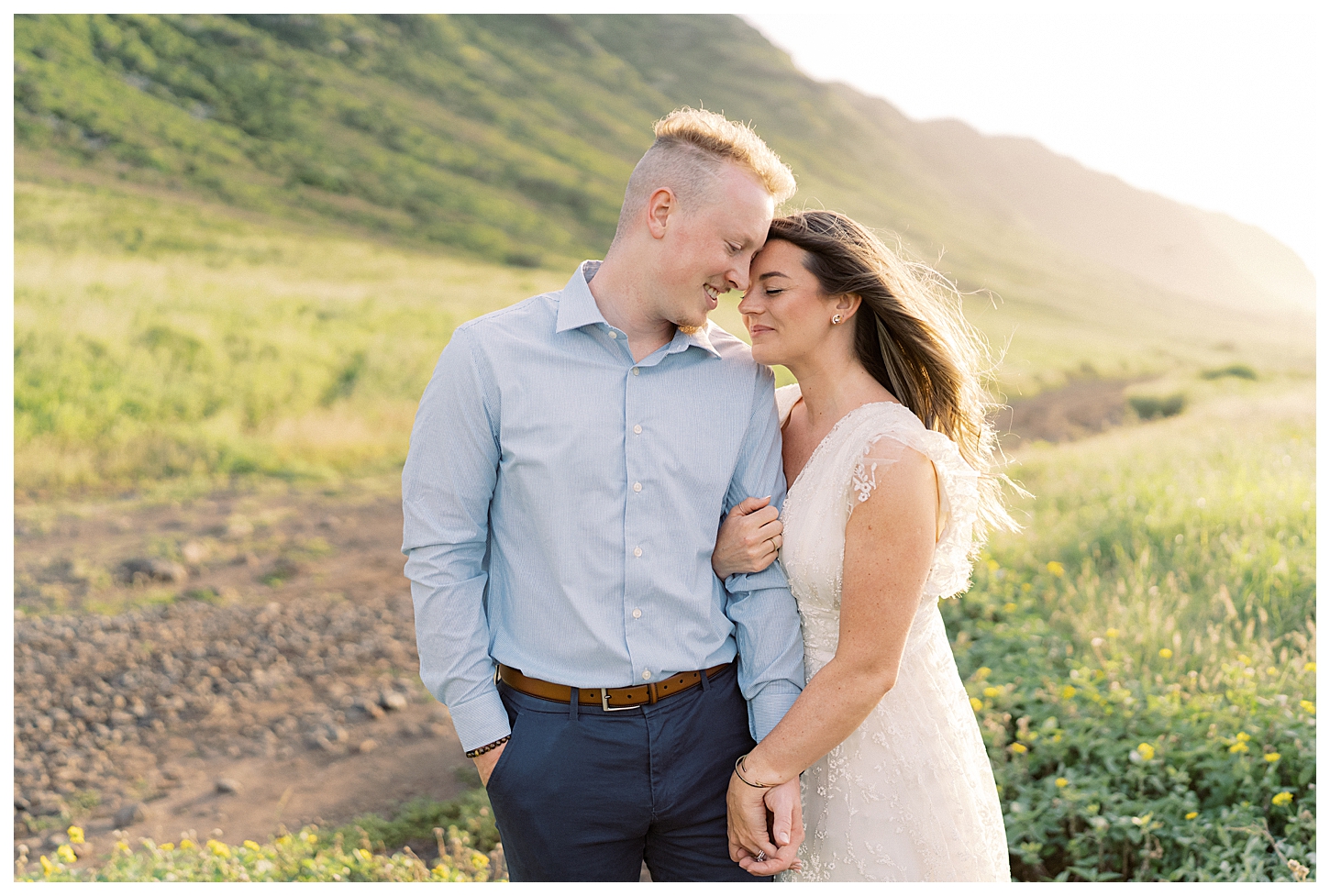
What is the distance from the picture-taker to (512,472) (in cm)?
220

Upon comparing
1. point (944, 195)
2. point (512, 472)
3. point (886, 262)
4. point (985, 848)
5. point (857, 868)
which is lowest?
point (857, 868)

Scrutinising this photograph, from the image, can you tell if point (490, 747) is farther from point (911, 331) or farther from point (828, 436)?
point (911, 331)

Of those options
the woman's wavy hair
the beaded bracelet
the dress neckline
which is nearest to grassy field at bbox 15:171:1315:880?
the beaded bracelet

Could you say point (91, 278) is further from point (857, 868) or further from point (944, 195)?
point (944, 195)

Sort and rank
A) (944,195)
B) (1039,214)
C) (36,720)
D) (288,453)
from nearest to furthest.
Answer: (36,720) → (288,453) → (944,195) → (1039,214)

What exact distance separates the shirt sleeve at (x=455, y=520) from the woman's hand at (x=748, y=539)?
2.12 feet

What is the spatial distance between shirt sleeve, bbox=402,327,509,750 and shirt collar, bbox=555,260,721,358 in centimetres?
25

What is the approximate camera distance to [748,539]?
7.29ft

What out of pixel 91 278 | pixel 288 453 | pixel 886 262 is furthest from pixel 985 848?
pixel 91 278

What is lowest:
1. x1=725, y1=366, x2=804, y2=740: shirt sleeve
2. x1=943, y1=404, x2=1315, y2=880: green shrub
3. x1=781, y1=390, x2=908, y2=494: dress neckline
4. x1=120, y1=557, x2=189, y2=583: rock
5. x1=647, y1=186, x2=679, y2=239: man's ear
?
x1=120, y1=557, x2=189, y2=583: rock

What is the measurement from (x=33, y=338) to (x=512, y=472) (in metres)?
15.3

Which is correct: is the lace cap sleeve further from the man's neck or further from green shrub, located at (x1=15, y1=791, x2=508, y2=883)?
green shrub, located at (x1=15, y1=791, x2=508, y2=883)

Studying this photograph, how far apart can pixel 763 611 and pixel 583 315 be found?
93 cm

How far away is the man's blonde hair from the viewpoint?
219 centimetres
